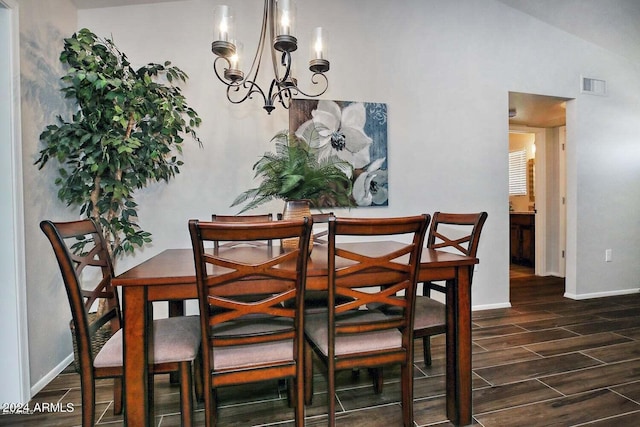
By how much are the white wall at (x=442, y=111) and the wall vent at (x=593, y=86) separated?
7 centimetres

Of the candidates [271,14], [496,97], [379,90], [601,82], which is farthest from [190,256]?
[601,82]

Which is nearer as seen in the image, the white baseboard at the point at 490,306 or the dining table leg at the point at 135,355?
the dining table leg at the point at 135,355

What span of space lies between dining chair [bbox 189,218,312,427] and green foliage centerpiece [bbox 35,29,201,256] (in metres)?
1.22

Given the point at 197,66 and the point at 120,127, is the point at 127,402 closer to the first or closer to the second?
the point at 120,127

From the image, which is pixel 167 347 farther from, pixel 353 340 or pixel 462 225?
pixel 462 225

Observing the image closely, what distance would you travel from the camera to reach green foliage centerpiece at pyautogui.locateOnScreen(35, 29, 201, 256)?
2.10 metres

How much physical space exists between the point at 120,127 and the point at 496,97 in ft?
10.9

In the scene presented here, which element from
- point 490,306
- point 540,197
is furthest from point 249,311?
point 540,197

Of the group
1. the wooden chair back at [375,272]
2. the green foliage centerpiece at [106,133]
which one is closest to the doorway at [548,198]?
the wooden chair back at [375,272]

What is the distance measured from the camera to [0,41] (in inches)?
72.1

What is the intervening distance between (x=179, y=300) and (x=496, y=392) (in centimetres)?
176

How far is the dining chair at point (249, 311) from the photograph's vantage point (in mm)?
1216

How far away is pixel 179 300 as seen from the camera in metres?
1.62

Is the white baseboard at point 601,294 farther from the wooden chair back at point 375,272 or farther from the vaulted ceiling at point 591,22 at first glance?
the wooden chair back at point 375,272
